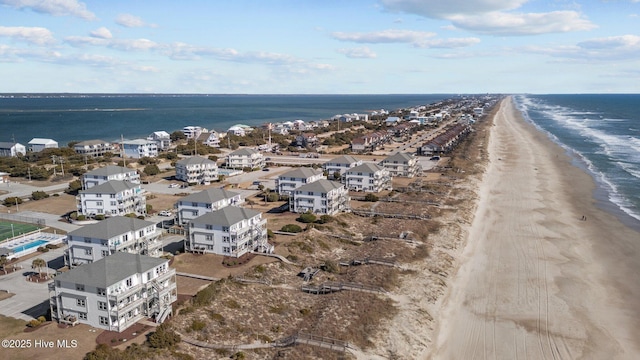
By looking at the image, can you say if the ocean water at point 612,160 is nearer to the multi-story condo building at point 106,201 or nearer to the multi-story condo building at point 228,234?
the multi-story condo building at point 228,234

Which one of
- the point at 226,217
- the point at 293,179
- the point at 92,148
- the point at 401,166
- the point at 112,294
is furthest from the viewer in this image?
the point at 92,148

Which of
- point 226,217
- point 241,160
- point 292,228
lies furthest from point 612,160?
point 226,217

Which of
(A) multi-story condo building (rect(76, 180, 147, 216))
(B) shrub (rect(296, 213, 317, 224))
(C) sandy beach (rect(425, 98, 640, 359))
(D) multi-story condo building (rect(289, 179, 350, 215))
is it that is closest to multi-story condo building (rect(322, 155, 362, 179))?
(D) multi-story condo building (rect(289, 179, 350, 215))

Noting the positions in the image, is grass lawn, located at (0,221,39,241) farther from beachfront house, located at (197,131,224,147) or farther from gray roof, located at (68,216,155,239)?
beachfront house, located at (197,131,224,147)

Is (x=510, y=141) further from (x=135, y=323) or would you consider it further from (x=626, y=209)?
(x=135, y=323)

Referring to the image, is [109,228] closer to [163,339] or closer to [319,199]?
[163,339]
